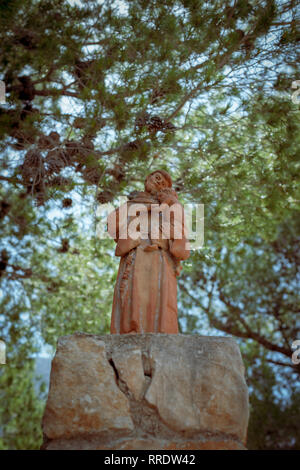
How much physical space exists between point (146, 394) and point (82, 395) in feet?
1.23

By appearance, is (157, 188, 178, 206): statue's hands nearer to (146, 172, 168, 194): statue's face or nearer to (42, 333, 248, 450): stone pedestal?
(146, 172, 168, 194): statue's face

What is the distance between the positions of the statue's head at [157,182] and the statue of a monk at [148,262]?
9 cm

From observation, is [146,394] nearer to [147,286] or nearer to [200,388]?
[200,388]

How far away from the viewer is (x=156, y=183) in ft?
15.6

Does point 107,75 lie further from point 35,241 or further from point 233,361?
point 233,361

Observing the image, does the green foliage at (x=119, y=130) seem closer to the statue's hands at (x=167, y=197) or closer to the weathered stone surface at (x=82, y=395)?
the statue's hands at (x=167, y=197)

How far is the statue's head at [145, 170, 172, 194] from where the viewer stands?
474cm

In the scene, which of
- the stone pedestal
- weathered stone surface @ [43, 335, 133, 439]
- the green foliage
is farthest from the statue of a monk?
the green foliage

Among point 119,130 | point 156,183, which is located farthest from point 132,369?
point 119,130

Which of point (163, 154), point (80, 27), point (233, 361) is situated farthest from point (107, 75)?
point (233, 361)

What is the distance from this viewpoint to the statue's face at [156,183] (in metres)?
4.74

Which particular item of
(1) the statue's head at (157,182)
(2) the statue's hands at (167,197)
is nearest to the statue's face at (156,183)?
(1) the statue's head at (157,182)
